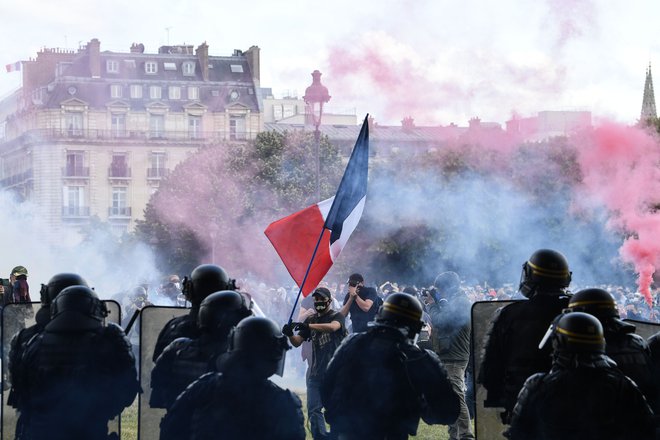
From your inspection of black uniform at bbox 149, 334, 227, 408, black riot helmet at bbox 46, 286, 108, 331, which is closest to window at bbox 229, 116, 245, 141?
black riot helmet at bbox 46, 286, 108, 331

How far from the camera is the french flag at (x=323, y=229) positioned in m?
10.4

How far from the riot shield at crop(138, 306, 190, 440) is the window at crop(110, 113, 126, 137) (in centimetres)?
6634

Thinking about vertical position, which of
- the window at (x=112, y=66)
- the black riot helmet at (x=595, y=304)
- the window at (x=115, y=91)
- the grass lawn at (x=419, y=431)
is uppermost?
the window at (x=112, y=66)

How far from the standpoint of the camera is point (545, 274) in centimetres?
736

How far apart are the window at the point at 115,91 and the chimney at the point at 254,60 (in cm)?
922

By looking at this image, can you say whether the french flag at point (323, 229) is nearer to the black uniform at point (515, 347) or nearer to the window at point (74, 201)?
the black uniform at point (515, 347)

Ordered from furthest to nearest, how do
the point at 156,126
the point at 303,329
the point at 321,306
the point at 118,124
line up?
the point at 156,126 < the point at 118,124 < the point at 321,306 < the point at 303,329

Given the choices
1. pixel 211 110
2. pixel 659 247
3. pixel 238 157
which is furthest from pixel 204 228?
pixel 659 247

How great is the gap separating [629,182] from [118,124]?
162 ft

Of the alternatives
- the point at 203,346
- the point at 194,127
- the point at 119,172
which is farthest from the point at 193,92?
the point at 203,346

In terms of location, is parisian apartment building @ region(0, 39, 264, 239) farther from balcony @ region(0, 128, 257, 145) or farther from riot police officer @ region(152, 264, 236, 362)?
riot police officer @ region(152, 264, 236, 362)

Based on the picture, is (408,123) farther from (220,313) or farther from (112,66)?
(112,66)

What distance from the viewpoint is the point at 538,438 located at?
611 cm

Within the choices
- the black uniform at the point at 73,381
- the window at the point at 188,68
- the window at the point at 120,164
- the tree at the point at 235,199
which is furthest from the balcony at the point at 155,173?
the black uniform at the point at 73,381
